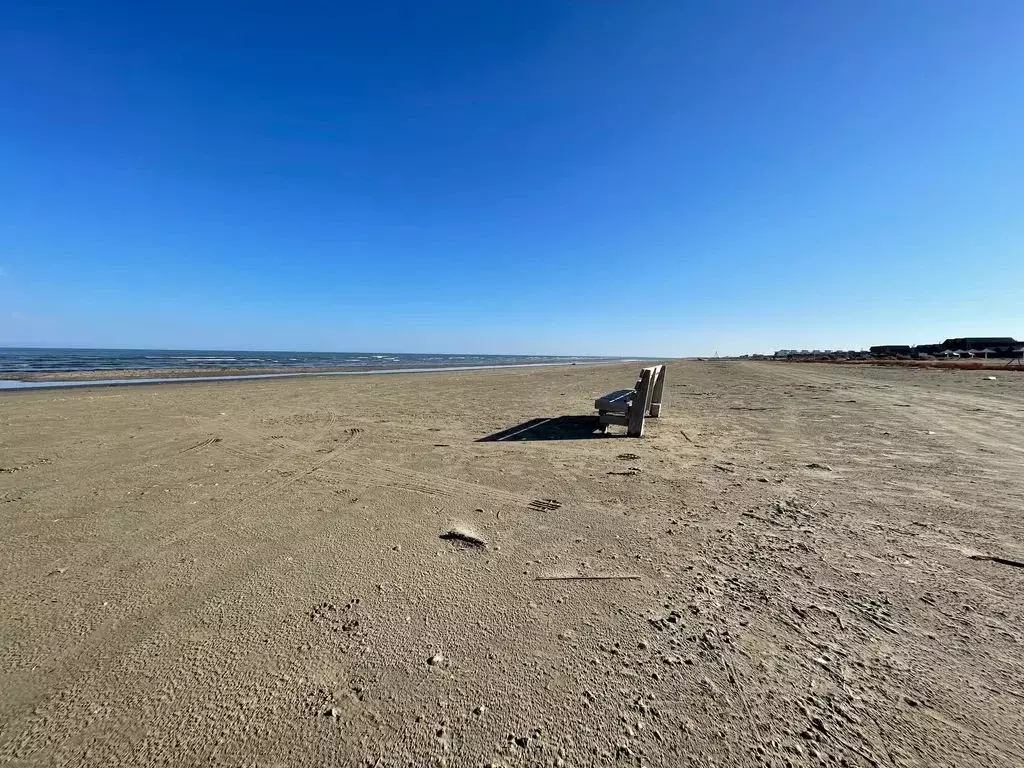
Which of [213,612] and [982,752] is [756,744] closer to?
[982,752]

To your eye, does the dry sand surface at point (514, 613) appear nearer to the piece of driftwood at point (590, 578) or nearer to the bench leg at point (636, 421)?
the piece of driftwood at point (590, 578)

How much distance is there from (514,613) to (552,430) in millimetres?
5338

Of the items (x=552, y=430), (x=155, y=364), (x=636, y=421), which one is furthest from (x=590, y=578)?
(x=155, y=364)

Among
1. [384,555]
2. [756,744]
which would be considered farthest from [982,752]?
[384,555]

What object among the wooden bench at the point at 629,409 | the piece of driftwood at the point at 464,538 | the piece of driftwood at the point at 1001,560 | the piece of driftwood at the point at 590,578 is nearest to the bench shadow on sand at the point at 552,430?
the wooden bench at the point at 629,409

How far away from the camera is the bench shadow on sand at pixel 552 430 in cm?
714

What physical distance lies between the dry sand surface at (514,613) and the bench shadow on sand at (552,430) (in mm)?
1567

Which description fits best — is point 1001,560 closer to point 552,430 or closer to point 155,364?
point 552,430

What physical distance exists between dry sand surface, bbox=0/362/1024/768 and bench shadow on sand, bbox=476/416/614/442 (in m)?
1.57

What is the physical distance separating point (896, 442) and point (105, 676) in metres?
9.30

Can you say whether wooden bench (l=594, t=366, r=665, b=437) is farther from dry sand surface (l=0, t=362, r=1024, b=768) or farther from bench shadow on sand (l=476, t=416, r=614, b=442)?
dry sand surface (l=0, t=362, r=1024, b=768)

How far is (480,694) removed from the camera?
1.94 meters

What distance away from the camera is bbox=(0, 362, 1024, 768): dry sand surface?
1.73 meters

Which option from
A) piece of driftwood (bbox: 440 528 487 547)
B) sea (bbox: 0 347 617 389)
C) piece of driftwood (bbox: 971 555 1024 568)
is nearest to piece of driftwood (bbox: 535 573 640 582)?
piece of driftwood (bbox: 440 528 487 547)
